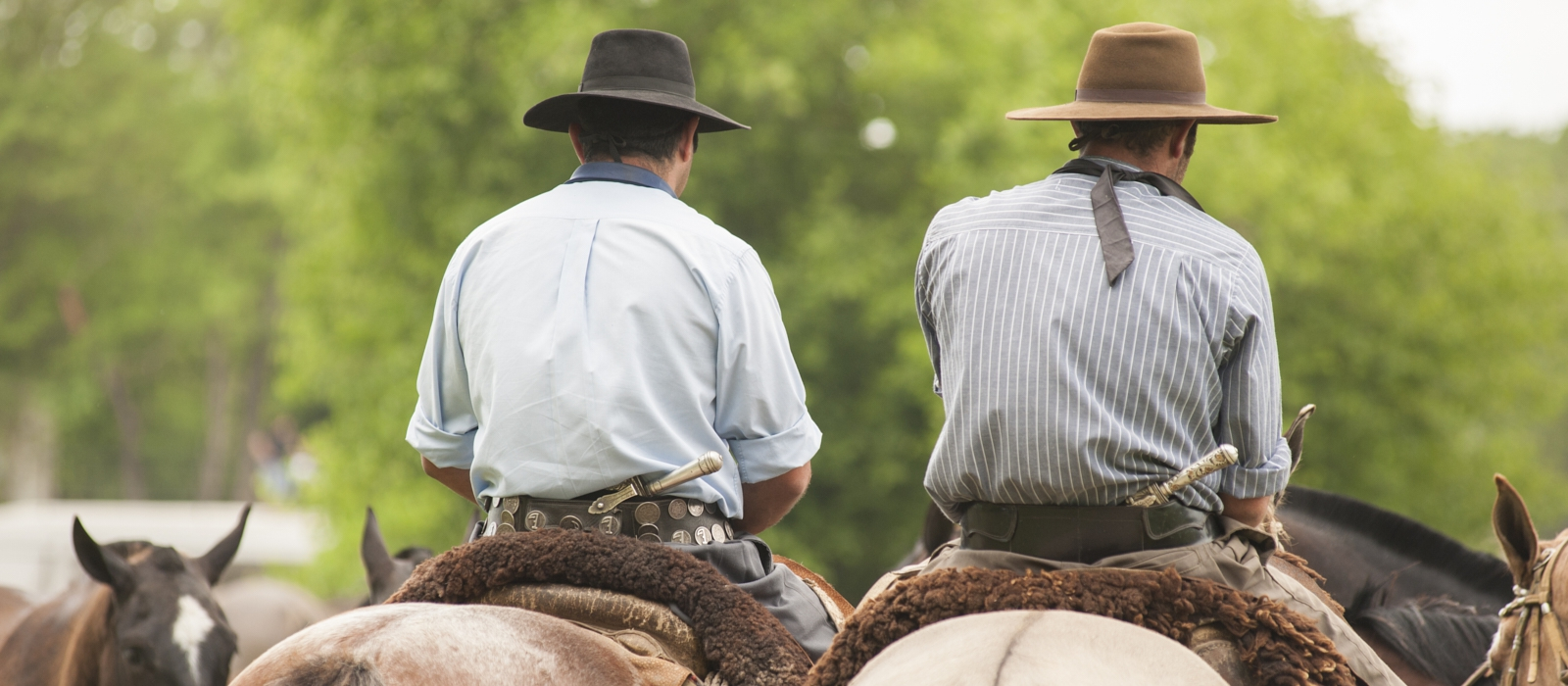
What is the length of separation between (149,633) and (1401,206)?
15832 millimetres

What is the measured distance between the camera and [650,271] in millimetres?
3365

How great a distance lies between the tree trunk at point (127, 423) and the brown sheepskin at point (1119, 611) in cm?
3202

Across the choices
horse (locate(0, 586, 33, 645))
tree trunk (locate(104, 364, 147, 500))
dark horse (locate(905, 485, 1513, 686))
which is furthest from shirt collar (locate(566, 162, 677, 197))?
tree trunk (locate(104, 364, 147, 500))

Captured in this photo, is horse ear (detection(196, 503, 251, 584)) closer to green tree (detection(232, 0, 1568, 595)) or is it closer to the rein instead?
the rein

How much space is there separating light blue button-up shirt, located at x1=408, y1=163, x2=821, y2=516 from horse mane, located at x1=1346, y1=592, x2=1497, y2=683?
1880 millimetres

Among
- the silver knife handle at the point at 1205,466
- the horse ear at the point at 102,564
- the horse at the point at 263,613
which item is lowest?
the horse at the point at 263,613

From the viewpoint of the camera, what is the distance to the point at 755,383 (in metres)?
3.46

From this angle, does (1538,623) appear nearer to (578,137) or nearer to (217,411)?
(578,137)

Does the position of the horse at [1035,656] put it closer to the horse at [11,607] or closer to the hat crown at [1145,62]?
the hat crown at [1145,62]

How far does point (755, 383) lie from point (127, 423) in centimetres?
3444

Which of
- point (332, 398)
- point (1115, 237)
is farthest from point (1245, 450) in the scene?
point (332, 398)

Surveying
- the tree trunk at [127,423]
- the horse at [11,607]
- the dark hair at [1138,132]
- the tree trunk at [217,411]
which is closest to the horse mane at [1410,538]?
the dark hair at [1138,132]

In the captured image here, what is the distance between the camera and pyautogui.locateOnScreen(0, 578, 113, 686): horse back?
4.93 m

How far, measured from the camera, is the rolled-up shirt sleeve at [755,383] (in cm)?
344
